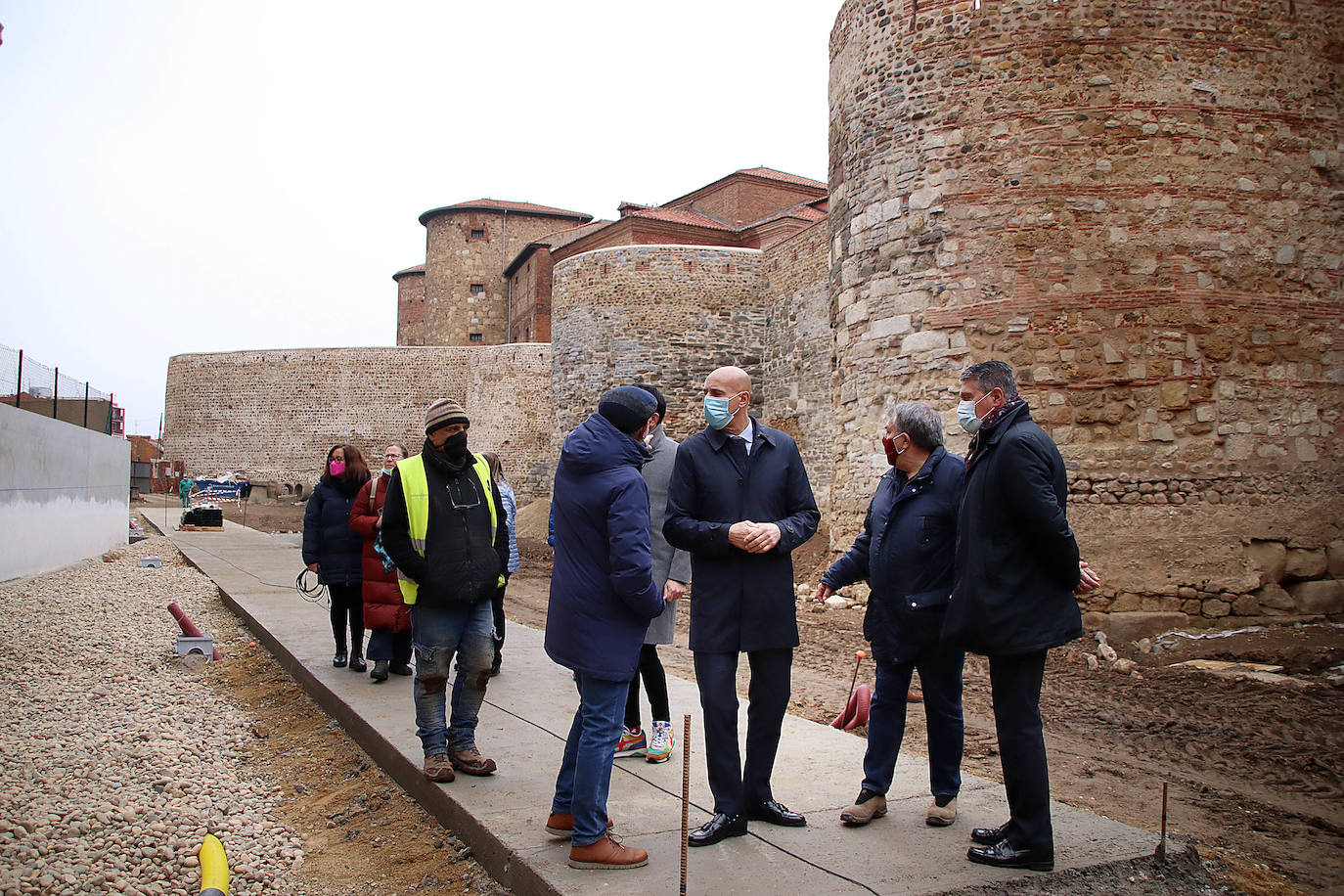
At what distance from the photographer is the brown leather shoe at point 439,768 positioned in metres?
4.11

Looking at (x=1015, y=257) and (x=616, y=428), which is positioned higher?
(x=1015, y=257)

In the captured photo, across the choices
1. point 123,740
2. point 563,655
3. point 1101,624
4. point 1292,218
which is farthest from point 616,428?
point 1292,218

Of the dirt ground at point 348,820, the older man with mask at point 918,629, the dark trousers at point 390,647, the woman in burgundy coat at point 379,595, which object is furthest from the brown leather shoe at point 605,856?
the dark trousers at point 390,647

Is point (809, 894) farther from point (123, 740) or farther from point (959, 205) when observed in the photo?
point (959, 205)

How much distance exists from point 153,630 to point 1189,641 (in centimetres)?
940

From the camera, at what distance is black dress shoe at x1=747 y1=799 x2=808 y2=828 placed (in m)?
3.55

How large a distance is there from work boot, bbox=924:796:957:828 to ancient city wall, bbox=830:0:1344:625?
5.58 m

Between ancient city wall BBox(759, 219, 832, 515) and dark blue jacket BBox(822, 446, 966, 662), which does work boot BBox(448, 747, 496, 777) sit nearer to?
dark blue jacket BBox(822, 446, 966, 662)

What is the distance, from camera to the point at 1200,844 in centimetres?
396

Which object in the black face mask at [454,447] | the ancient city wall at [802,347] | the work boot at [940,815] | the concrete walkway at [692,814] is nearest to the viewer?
the concrete walkway at [692,814]

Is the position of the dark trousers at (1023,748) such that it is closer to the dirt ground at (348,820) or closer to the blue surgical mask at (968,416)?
the blue surgical mask at (968,416)

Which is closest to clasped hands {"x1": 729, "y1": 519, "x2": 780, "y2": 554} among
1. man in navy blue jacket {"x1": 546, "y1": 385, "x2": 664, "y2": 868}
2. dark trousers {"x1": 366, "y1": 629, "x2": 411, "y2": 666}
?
man in navy blue jacket {"x1": 546, "y1": 385, "x2": 664, "y2": 868}

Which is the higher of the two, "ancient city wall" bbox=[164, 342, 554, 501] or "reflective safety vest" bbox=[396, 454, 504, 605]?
"ancient city wall" bbox=[164, 342, 554, 501]

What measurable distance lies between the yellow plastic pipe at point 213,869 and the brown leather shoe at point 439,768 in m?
0.83
